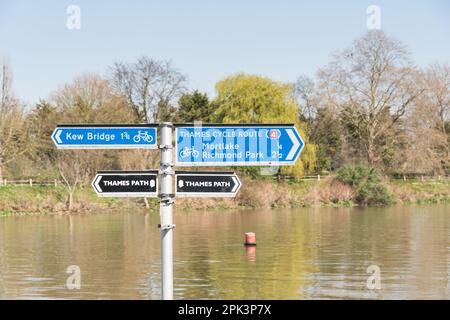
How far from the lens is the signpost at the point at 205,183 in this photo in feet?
20.9

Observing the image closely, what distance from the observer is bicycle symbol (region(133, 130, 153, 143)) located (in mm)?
6383

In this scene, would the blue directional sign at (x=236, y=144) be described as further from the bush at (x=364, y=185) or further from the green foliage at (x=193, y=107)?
the green foliage at (x=193, y=107)

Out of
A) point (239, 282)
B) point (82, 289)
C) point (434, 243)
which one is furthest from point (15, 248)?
point (434, 243)

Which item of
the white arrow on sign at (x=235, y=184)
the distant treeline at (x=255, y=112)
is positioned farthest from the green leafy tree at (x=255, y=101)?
the white arrow on sign at (x=235, y=184)

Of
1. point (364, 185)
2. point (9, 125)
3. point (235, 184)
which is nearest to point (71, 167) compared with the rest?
point (9, 125)

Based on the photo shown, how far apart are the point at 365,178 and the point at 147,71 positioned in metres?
18.9

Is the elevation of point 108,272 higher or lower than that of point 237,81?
lower

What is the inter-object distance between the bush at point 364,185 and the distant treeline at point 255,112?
3.56 m

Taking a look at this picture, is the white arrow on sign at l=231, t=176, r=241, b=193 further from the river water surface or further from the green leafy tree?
the green leafy tree

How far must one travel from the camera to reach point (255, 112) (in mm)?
49219

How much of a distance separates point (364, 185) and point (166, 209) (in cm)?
4269

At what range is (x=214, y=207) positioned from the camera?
43031mm
